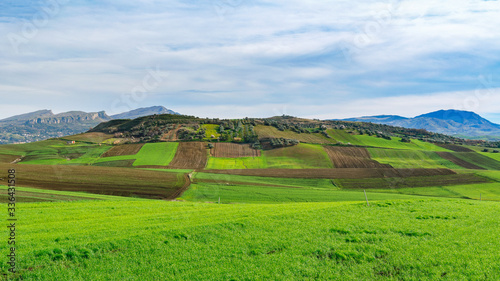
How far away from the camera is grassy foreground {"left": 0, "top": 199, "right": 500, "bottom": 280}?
39.3ft

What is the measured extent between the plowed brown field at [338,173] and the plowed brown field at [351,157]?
240 inches

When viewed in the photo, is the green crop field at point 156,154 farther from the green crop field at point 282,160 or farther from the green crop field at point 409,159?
Answer: the green crop field at point 409,159

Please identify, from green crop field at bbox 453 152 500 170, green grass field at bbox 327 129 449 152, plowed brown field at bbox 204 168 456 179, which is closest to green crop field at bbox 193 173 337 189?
plowed brown field at bbox 204 168 456 179

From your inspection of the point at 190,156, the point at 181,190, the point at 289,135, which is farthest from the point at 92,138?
the point at 181,190

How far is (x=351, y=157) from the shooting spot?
4082 inches

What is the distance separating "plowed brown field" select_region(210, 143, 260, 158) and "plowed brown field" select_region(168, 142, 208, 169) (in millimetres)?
4835

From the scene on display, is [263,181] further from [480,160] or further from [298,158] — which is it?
[480,160]

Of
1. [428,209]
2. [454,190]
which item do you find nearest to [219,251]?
[428,209]

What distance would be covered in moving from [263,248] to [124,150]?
106428mm

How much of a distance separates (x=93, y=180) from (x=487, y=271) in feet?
213

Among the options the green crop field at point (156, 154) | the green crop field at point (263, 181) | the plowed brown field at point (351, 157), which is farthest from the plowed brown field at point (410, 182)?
the green crop field at point (156, 154)

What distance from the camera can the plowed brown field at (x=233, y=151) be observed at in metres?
104

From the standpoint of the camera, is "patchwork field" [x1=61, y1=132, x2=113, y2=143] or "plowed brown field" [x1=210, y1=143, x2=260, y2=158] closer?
"plowed brown field" [x1=210, y1=143, x2=260, y2=158]

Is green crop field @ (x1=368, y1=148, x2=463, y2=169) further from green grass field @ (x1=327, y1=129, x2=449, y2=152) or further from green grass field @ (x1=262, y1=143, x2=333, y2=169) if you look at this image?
green grass field @ (x1=262, y1=143, x2=333, y2=169)
